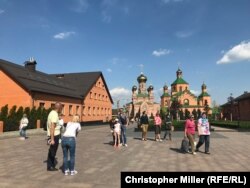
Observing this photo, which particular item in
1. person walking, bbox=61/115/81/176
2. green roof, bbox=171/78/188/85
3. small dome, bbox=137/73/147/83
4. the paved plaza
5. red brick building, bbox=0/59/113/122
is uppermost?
small dome, bbox=137/73/147/83

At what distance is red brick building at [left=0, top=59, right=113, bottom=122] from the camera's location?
2992 cm

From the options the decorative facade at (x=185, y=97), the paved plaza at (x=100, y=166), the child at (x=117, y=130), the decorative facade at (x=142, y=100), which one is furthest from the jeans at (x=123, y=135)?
the decorative facade at (x=142, y=100)

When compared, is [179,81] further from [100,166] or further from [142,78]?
[100,166]

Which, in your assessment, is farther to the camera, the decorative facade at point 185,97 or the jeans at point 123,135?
the decorative facade at point 185,97

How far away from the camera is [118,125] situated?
14906 mm

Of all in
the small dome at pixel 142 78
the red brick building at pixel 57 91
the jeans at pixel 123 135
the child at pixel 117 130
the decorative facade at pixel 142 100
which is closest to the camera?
the child at pixel 117 130

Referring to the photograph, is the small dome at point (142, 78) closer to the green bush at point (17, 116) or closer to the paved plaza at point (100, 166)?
the green bush at point (17, 116)

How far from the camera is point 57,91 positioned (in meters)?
35.4

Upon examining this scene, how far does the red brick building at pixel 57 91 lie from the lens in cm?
2992

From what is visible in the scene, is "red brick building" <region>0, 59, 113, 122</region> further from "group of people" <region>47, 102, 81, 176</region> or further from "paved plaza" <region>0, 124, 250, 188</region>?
"group of people" <region>47, 102, 81, 176</region>

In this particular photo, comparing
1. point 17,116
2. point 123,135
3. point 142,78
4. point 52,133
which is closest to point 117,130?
point 123,135

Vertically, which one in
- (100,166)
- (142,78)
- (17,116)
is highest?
(142,78)

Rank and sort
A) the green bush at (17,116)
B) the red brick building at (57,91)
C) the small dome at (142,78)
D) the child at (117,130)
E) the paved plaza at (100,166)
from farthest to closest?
the small dome at (142,78)
the red brick building at (57,91)
the green bush at (17,116)
the child at (117,130)
the paved plaza at (100,166)

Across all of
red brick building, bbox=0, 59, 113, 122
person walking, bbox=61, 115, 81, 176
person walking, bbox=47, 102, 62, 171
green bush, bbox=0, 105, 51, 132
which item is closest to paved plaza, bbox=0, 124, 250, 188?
person walking, bbox=61, 115, 81, 176
